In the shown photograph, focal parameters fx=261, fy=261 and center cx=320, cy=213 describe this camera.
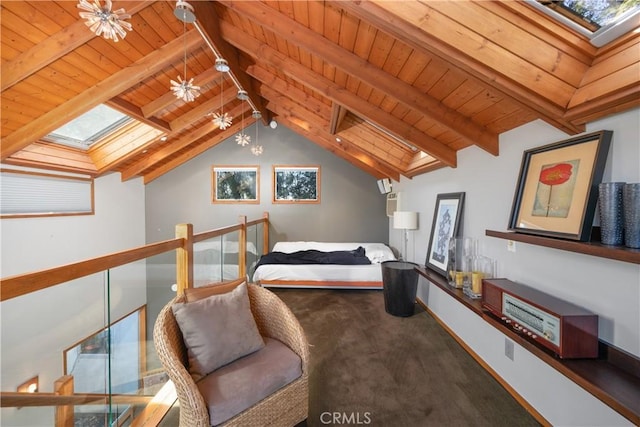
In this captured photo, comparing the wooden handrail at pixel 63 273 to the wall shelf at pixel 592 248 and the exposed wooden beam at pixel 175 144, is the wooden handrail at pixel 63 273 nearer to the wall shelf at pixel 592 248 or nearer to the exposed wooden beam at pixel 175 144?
the wall shelf at pixel 592 248

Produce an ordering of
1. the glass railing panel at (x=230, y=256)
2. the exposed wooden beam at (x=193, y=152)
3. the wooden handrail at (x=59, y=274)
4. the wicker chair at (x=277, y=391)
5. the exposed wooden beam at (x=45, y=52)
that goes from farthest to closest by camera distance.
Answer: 1. the exposed wooden beam at (x=193, y=152)
2. the glass railing panel at (x=230, y=256)
3. the exposed wooden beam at (x=45, y=52)
4. the wicker chair at (x=277, y=391)
5. the wooden handrail at (x=59, y=274)

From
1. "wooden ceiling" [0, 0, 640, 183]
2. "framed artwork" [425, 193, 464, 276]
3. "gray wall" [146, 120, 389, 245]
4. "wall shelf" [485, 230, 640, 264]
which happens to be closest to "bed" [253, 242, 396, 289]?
"framed artwork" [425, 193, 464, 276]

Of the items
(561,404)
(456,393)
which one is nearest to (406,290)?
(456,393)

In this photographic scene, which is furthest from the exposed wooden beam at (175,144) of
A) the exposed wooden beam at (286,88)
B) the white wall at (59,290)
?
the exposed wooden beam at (286,88)

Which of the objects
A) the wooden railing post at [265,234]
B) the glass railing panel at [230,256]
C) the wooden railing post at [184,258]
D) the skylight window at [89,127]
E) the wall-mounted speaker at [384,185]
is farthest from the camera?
the wooden railing post at [265,234]

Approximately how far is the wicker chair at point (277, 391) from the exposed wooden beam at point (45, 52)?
2661mm

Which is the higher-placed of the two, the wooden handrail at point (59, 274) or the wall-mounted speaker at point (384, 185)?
the wall-mounted speaker at point (384, 185)

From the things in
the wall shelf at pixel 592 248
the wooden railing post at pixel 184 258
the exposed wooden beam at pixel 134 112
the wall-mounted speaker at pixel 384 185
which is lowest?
the wooden railing post at pixel 184 258

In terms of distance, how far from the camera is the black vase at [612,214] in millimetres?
1154

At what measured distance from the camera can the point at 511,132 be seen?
2014mm

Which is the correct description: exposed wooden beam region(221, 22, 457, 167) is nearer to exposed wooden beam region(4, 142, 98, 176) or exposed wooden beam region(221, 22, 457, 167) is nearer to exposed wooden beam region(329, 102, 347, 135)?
exposed wooden beam region(329, 102, 347, 135)

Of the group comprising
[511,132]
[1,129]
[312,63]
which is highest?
[312,63]

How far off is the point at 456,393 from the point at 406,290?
1334 mm

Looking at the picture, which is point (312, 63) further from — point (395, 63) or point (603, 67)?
point (603, 67)
